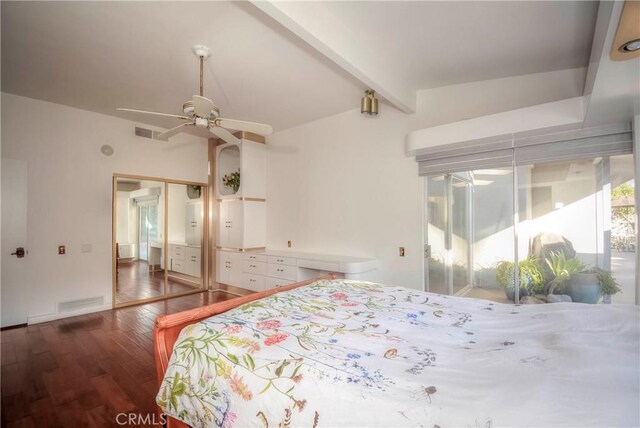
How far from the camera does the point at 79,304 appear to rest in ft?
13.0

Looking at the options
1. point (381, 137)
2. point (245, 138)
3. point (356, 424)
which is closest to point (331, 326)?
point (356, 424)


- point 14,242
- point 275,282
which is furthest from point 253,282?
point 14,242

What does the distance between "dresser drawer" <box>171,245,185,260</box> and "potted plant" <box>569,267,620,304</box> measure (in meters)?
5.37

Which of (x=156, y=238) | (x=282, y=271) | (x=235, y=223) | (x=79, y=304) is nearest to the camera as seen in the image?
(x=79, y=304)

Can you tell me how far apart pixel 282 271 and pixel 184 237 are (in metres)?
2.12

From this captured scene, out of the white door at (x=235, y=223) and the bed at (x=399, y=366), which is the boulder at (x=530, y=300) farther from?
the white door at (x=235, y=223)

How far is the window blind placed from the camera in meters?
2.35

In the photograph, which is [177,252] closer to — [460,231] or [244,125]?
[244,125]

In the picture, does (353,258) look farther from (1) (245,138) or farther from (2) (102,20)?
(2) (102,20)

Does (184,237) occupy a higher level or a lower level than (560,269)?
higher

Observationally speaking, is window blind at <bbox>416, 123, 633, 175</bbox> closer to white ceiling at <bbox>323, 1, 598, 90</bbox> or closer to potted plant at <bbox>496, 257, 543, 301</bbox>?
white ceiling at <bbox>323, 1, 598, 90</bbox>

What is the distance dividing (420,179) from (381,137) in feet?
2.55

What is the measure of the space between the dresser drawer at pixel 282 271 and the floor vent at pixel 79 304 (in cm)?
244

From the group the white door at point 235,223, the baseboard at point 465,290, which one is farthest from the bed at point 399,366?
the white door at point 235,223
